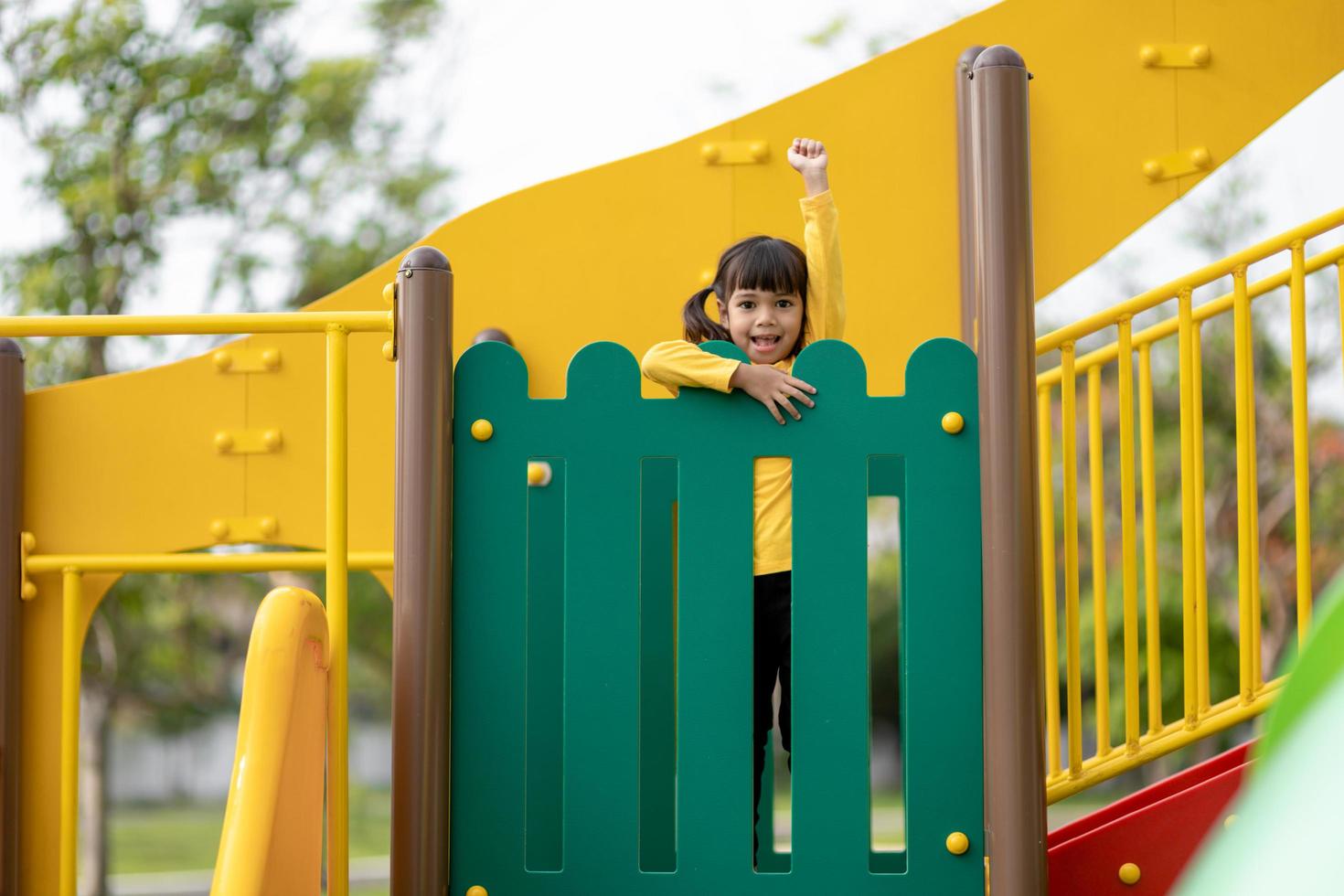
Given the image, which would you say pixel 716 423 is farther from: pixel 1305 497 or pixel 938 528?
pixel 1305 497

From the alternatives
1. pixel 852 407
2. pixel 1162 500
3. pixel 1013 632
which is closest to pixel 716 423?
pixel 852 407

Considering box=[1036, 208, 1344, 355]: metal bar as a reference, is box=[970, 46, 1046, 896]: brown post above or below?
below

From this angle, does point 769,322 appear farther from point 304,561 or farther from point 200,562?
point 200,562

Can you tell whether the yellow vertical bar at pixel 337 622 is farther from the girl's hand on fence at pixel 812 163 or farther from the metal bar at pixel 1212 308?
the metal bar at pixel 1212 308

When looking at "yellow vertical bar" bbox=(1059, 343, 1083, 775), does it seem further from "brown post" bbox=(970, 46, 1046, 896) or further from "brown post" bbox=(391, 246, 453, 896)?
"brown post" bbox=(391, 246, 453, 896)

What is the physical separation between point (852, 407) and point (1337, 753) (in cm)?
162

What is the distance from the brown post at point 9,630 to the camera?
9.71 feet

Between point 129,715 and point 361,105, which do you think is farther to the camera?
point 129,715

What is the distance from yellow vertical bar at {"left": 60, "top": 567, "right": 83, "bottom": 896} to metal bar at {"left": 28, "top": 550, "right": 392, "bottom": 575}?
6 centimetres

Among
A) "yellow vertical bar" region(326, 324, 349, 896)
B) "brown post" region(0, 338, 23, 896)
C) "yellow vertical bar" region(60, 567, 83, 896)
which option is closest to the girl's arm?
"yellow vertical bar" region(326, 324, 349, 896)

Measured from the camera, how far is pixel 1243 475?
252 cm

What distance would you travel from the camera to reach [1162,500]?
1595cm

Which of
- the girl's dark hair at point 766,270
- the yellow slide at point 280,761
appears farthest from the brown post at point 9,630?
the girl's dark hair at point 766,270

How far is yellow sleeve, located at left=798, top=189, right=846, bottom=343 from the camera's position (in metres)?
2.34
